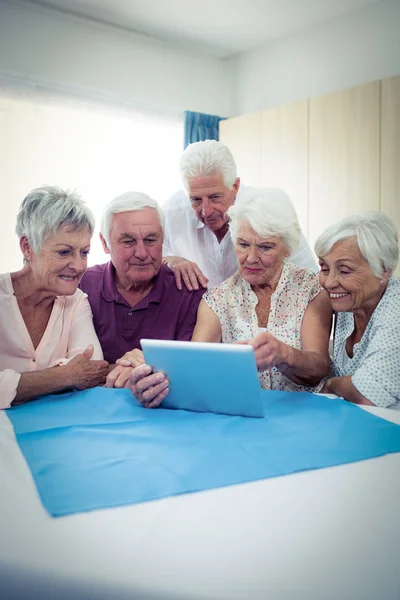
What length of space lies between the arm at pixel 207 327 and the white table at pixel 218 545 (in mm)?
1016

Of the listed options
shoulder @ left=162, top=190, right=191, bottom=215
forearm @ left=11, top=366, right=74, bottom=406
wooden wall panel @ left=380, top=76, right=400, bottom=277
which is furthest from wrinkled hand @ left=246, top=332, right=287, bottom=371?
wooden wall panel @ left=380, top=76, right=400, bottom=277

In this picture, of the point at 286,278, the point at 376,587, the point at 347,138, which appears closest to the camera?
the point at 376,587

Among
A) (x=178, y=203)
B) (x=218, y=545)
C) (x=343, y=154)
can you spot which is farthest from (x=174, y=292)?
(x=343, y=154)

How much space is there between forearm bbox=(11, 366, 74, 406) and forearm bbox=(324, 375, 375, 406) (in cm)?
75

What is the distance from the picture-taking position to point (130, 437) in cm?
125

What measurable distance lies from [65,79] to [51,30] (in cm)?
37

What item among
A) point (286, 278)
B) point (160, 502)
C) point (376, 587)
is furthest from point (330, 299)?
point (376, 587)

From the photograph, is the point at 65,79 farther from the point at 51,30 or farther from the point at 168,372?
the point at 168,372

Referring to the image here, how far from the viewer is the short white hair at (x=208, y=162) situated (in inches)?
104

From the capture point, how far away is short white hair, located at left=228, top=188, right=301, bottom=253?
198cm

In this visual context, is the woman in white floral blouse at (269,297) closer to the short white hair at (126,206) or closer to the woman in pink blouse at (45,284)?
the short white hair at (126,206)

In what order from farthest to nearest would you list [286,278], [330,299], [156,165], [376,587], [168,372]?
[156,165]
[286,278]
[330,299]
[168,372]
[376,587]

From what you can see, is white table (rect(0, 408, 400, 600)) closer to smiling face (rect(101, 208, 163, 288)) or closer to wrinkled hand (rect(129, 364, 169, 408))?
wrinkled hand (rect(129, 364, 169, 408))

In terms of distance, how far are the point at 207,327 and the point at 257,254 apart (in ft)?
0.96
